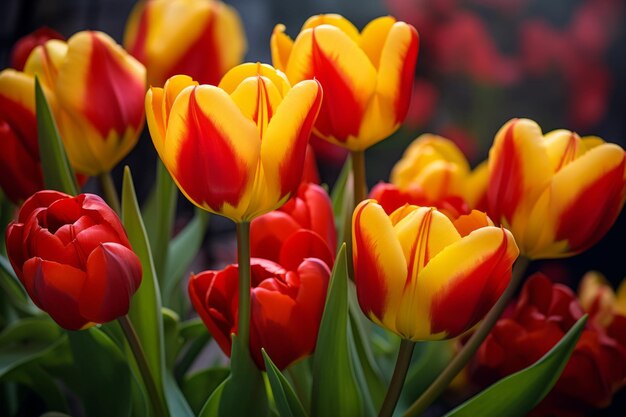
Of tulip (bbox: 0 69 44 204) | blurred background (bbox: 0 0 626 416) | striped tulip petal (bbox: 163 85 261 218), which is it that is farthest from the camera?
blurred background (bbox: 0 0 626 416)

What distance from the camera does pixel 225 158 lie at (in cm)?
31

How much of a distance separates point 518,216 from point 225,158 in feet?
0.44

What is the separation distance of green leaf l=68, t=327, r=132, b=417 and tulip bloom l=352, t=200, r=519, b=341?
0.14 metres

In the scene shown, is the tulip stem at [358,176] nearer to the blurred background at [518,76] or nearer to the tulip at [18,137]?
the tulip at [18,137]

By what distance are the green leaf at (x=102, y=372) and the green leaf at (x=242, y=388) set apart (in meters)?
0.07

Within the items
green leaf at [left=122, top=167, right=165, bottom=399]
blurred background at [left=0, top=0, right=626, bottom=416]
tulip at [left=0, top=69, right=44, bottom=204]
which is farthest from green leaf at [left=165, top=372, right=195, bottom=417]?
blurred background at [left=0, top=0, right=626, bottom=416]

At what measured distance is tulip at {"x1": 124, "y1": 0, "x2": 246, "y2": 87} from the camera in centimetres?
46

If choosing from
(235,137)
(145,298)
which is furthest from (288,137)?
(145,298)

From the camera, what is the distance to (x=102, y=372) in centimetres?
41

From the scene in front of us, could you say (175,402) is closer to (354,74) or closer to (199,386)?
(199,386)

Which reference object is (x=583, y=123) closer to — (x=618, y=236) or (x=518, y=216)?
(x=618, y=236)

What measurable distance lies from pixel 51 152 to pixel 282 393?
146 millimetres

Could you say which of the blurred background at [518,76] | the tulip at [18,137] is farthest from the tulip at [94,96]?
the blurred background at [518,76]

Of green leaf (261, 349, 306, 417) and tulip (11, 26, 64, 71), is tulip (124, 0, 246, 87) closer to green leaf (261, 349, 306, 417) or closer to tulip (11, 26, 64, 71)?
tulip (11, 26, 64, 71)
